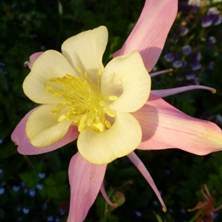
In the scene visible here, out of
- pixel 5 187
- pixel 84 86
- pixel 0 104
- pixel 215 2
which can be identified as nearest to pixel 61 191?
pixel 5 187

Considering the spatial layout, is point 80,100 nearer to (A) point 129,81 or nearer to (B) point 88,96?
(B) point 88,96

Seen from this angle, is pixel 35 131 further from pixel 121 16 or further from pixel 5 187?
pixel 121 16

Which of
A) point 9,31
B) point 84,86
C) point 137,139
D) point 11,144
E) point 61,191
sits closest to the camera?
point 137,139

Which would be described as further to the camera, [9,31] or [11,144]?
[9,31]

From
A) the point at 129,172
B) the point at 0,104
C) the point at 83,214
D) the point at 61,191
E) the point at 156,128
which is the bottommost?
the point at 129,172

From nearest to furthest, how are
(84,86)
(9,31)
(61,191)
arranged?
(84,86) < (61,191) < (9,31)

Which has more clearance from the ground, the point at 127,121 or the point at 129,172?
the point at 127,121

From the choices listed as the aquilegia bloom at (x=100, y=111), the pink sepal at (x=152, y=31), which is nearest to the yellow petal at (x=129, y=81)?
the aquilegia bloom at (x=100, y=111)
